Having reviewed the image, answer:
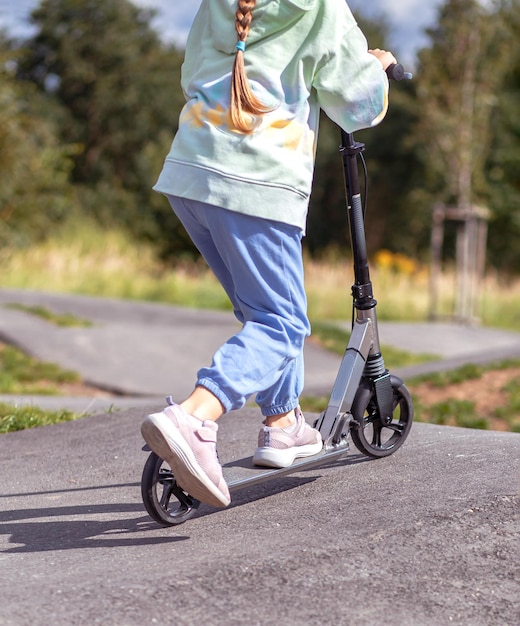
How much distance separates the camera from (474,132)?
17.3 meters

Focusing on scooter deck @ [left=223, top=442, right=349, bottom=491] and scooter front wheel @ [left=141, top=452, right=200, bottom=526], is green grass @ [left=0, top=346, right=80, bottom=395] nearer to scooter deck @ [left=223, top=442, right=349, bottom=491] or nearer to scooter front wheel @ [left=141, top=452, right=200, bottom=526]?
scooter deck @ [left=223, top=442, right=349, bottom=491]

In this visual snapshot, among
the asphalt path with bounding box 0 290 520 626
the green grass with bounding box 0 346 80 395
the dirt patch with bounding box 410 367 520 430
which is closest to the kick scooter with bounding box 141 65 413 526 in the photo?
the asphalt path with bounding box 0 290 520 626

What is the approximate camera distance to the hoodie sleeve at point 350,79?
10.3 feet

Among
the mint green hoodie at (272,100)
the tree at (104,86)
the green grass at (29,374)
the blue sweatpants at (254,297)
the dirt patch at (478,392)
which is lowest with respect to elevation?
the green grass at (29,374)

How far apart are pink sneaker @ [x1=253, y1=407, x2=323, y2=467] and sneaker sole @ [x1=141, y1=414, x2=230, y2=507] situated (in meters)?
0.43

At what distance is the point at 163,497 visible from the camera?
3094 mm

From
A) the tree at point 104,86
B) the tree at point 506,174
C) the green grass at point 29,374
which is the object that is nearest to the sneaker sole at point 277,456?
the green grass at point 29,374

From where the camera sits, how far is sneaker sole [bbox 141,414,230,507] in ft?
9.22

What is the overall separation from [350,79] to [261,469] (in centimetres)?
129

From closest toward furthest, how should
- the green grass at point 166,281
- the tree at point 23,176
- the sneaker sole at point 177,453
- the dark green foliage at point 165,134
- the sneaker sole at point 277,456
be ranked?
1. the sneaker sole at point 177,453
2. the sneaker sole at point 277,456
3. the green grass at point 166,281
4. the dark green foliage at point 165,134
5. the tree at point 23,176

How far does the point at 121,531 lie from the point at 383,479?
92cm

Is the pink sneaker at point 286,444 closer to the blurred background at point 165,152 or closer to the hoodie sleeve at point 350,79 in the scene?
the hoodie sleeve at point 350,79

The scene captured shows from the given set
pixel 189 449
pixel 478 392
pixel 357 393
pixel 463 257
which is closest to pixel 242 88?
pixel 189 449

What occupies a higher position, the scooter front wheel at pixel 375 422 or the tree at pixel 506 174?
the tree at pixel 506 174
